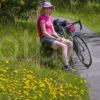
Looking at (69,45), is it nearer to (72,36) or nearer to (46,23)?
(46,23)

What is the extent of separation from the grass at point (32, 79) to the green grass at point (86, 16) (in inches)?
449

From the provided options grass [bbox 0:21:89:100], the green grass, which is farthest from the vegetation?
the green grass

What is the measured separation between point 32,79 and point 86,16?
70.2 ft

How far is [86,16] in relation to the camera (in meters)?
30.6

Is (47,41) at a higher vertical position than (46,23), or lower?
lower

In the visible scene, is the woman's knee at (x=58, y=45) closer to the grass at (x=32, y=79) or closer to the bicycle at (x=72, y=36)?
the grass at (x=32, y=79)

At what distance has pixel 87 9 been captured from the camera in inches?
1362

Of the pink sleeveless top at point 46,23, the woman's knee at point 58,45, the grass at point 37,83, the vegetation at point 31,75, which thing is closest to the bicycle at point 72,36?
the vegetation at point 31,75

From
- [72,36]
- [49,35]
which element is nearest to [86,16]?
[72,36]

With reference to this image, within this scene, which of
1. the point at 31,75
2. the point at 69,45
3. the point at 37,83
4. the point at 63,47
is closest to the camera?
the point at 37,83

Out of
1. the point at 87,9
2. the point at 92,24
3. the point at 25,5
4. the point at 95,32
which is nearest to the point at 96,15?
the point at 87,9

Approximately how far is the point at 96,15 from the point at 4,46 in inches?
736

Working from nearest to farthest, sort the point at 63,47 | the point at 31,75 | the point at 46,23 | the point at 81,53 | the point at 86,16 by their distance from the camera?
the point at 31,75 < the point at 63,47 < the point at 46,23 < the point at 81,53 < the point at 86,16

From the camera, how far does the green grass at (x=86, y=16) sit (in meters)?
25.5
